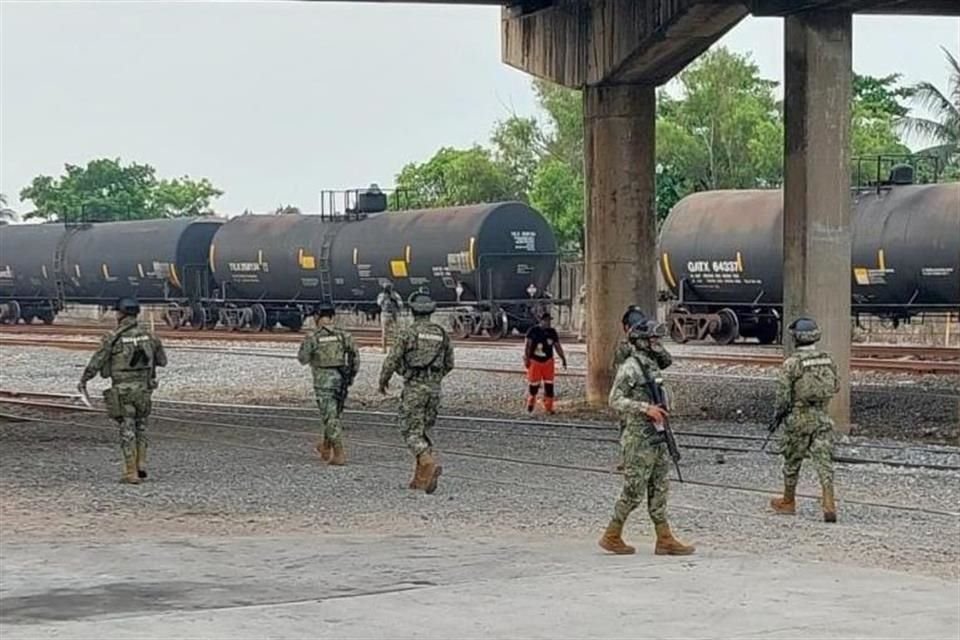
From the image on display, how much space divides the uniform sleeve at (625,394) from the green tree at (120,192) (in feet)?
320

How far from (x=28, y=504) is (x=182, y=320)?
3903 cm

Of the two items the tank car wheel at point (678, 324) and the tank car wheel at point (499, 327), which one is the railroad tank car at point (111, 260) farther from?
the tank car wheel at point (678, 324)

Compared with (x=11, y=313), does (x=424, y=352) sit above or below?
above

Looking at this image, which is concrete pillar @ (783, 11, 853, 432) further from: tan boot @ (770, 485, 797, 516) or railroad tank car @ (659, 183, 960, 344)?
railroad tank car @ (659, 183, 960, 344)

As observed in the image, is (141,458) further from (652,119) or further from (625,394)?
(652,119)

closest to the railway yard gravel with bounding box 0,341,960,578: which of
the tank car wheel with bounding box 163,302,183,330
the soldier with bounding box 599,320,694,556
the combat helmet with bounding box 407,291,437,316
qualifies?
the soldier with bounding box 599,320,694,556

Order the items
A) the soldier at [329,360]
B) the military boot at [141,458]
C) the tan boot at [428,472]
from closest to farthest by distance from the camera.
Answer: the tan boot at [428,472] → the military boot at [141,458] → the soldier at [329,360]

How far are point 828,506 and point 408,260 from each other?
29830 mm

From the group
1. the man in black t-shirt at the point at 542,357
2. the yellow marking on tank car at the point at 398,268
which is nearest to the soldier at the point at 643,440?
the man in black t-shirt at the point at 542,357

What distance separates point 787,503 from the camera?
1446 cm

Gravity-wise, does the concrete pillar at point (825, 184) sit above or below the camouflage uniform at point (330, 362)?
above

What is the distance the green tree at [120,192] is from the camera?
10831cm

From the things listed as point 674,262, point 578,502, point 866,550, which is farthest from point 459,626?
point 674,262

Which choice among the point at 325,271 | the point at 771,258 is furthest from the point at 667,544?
the point at 325,271
